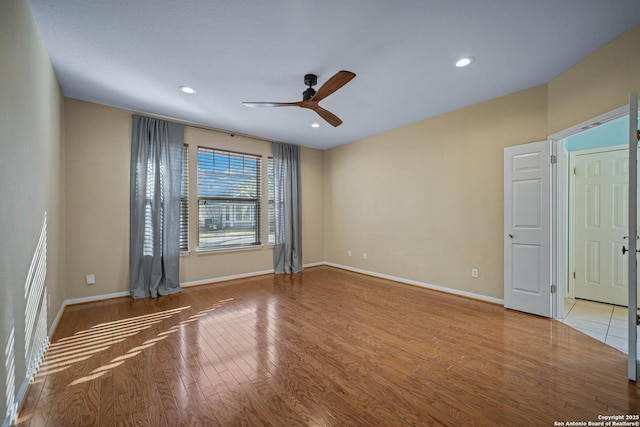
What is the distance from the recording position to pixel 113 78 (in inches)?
116

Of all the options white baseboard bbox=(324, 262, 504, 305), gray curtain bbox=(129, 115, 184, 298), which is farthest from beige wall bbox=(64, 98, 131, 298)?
white baseboard bbox=(324, 262, 504, 305)

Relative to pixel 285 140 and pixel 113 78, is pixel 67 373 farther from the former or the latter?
pixel 285 140

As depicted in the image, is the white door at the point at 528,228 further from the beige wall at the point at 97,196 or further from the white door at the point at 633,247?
the beige wall at the point at 97,196

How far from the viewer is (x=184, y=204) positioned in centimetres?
438

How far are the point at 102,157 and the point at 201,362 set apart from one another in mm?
3302

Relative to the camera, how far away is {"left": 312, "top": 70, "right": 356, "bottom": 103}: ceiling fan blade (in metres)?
2.22

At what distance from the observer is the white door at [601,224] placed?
3416 millimetres

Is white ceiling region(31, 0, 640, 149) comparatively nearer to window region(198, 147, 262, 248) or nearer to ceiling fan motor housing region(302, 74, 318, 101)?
ceiling fan motor housing region(302, 74, 318, 101)

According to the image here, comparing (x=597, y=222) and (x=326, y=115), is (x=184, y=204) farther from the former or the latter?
(x=597, y=222)

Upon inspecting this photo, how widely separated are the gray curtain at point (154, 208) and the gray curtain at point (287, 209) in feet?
6.03

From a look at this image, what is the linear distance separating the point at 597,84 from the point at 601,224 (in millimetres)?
2107

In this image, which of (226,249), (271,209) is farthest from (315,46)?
(226,249)

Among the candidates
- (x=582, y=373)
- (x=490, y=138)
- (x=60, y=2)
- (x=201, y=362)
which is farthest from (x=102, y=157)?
(x=582, y=373)

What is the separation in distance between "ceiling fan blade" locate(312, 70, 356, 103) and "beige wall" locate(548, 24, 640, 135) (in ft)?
7.67
